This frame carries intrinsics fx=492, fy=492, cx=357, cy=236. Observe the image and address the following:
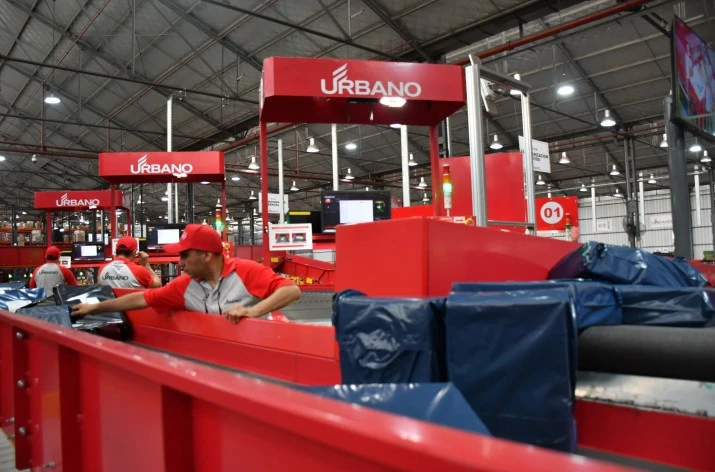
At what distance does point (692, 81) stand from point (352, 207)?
4.35 m

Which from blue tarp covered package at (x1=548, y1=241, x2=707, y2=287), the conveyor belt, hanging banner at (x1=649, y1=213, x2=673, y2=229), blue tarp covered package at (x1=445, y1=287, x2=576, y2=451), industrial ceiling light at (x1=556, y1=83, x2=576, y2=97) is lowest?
the conveyor belt

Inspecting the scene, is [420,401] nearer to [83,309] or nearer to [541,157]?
[83,309]

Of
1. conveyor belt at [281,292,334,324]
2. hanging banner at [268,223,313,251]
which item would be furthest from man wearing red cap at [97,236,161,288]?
conveyor belt at [281,292,334,324]

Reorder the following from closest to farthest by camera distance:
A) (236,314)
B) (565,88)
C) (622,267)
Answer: (622,267) → (236,314) → (565,88)

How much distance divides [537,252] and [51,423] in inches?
111

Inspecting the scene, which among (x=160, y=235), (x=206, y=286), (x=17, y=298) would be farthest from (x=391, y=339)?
(x=160, y=235)

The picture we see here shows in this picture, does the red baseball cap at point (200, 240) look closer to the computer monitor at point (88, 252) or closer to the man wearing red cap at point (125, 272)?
the man wearing red cap at point (125, 272)

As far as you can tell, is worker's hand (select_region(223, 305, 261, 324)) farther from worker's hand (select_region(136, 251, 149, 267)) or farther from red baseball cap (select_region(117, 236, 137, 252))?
worker's hand (select_region(136, 251, 149, 267))

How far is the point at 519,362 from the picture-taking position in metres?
1.64

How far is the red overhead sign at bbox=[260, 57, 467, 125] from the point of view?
4.41 m

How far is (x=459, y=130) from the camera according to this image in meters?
20.2

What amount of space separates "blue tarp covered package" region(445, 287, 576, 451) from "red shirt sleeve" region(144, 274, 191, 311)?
234cm

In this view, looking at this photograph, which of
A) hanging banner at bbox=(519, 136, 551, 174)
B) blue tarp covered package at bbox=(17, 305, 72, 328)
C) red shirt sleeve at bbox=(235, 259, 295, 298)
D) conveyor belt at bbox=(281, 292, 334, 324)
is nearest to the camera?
blue tarp covered package at bbox=(17, 305, 72, 328)

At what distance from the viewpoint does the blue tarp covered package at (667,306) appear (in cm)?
207
